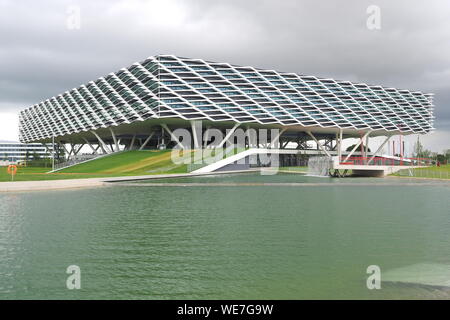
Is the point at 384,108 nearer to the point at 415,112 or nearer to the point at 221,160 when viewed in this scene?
the point at 415,112

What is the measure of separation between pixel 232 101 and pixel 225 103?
5.40 ft

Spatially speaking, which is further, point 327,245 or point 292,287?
point 327,245

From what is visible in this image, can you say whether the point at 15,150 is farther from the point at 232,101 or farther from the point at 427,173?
the point at 427,173

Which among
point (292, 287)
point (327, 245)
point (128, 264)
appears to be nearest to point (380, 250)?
point (327, 245)

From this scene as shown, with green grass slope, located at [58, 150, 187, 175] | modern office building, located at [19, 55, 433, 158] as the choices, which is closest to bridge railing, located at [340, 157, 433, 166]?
modern office building, located at [19, 55, 433, 158]

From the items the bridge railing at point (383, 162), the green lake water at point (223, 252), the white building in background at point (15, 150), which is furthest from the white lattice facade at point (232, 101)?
the white building in background at point (15, 150)

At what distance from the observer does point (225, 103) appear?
75250 mm

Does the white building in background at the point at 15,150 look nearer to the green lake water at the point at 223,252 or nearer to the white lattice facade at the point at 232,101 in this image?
the white lattice facade at the point at 232,101

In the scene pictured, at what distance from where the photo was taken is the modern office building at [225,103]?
238 ft

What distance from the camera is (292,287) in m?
6.63

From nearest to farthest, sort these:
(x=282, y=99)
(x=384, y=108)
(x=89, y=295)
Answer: (x=89, y=295) < (x=282, y=99) < (x=384, y=108)

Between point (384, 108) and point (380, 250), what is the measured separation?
312 ft

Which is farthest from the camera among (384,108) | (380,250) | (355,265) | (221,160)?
(384,108)

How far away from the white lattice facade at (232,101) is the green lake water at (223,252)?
A: 57.6 metres
